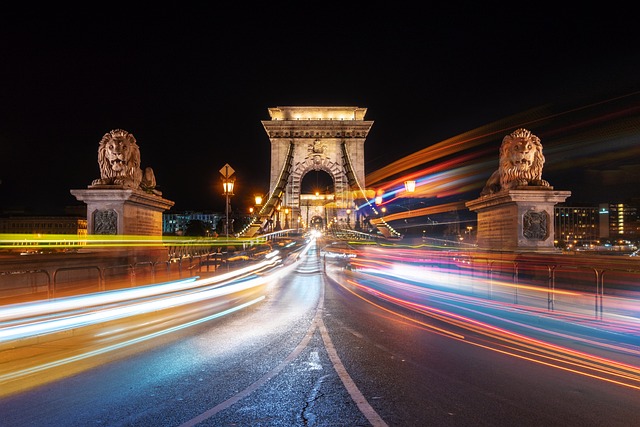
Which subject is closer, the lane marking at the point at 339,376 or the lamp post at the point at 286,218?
the lane marking at the point at 339,376

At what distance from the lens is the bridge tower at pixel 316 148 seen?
8131 centimetres

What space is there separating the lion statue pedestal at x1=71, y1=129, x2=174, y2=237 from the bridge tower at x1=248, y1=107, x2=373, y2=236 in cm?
5835

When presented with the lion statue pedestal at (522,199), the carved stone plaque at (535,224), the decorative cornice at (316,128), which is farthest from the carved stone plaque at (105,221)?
the decorative cornice at (316,128)

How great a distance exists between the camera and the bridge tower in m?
81.3

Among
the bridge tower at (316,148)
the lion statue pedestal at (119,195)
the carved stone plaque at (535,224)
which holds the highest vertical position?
the bridge tower at (316,148)

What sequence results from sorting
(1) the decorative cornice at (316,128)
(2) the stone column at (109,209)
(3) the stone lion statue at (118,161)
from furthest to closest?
(1) the decorative cornice at (316,128), (3) the stone lion statue at (118,161), (2) the stone column at (109,209)

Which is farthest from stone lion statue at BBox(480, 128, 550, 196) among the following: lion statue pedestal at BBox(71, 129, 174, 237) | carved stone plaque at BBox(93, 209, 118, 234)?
carved stone plaque at BBox(93, 209, 118, 234)

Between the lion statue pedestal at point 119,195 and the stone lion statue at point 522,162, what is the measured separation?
48.3ft

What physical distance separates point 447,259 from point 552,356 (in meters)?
16.5

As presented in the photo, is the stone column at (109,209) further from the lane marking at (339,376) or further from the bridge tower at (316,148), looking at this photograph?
the bridge tower at (316,148)

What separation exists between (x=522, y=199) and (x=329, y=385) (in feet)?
50.5

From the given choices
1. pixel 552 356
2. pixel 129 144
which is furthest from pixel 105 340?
pixel 129 144

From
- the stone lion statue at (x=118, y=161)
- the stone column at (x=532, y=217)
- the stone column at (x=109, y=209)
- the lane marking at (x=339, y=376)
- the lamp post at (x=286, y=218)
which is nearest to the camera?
the lane marking at (x=339, y=376)

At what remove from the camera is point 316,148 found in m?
83.2
